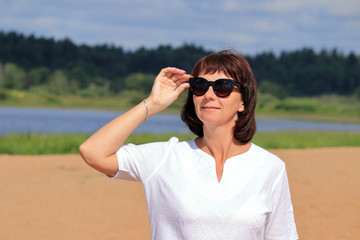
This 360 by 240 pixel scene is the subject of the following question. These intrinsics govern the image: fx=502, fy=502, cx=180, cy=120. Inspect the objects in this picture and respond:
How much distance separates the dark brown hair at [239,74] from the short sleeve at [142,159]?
39cm

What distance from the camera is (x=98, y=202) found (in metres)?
9.46

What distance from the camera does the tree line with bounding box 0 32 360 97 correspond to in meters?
97.4

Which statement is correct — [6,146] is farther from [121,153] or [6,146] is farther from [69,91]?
[69,91]

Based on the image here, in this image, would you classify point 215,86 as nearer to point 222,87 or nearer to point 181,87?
point 222,87

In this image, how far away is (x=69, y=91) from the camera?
3814 inches

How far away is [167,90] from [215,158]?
0.48 metres

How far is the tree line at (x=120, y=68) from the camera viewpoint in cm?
9738

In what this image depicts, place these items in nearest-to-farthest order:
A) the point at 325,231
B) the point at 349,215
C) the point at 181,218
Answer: the point at 181,218, the point at 325,231, the point at 349,215

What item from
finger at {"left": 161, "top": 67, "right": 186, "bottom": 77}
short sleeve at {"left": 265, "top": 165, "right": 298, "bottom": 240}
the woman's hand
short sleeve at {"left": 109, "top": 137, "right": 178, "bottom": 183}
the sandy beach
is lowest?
the sandy beach

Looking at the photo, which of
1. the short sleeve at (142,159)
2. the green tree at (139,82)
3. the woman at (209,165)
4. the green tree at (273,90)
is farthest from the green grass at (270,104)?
the short sleeve at (142,159)

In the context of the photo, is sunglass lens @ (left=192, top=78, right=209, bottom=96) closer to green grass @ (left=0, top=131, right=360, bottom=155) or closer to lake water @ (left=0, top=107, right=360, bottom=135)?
green grass @ (left=0, top=131, right=360, bottom=155)

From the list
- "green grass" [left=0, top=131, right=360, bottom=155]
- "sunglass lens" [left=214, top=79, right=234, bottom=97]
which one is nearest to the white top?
"sunglass lens" [left=214, top=79, right=234, bottom=97]

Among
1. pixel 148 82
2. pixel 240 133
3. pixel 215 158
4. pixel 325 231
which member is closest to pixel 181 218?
pixel 215 158

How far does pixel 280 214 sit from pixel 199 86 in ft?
2.71
